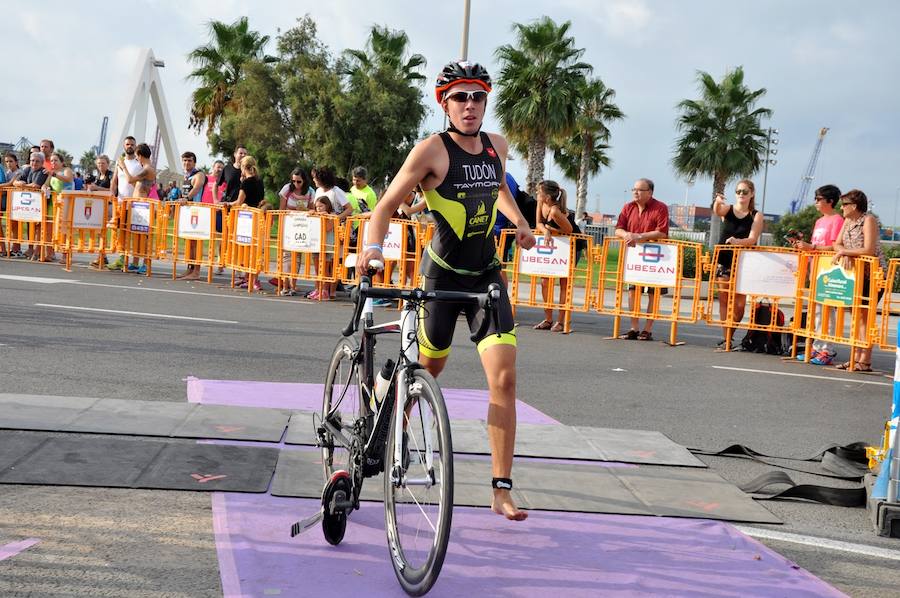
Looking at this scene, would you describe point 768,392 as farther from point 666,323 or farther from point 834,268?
point 666,323

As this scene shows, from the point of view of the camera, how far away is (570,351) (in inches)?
470

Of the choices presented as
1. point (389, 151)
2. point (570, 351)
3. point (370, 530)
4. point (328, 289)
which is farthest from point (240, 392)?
point (389, 151)

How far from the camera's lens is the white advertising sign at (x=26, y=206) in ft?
64.1

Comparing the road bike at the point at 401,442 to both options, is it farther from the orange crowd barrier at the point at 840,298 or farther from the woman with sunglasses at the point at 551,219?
the woman with sunglasses at the point at 551,219

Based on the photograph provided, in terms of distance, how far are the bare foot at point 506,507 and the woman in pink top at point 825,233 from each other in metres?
8.52

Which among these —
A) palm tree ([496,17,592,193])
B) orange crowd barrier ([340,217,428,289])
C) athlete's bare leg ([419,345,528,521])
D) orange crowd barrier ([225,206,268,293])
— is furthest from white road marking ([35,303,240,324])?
palm tree ([496,17,592,193])

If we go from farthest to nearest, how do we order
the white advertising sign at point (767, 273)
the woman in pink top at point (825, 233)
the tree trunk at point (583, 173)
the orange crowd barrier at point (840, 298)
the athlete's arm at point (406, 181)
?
the tree trunk at point (583, 173), the white advertising sign at point (767, 273), the woman in pink top at point (825, 233), the orange crowd barrier at point (840, 298), the athlete's arm at point (406, 181)

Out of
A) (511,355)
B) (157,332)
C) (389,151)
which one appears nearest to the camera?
(511,355)

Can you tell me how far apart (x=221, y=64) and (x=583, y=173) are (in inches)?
919

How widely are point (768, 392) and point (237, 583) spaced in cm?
701

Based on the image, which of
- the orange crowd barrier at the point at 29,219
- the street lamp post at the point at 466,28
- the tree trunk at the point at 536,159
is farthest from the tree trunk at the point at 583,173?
the orange crowd barrier at the point at 29,219

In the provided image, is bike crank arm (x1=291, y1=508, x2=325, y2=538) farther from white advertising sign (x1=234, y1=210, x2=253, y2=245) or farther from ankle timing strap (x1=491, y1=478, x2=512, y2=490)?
white advertising sign (x1=234, y1=210, x2=253, y2=245)

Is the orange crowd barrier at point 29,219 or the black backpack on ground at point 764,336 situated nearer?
the black backpack on ground at point 764,336

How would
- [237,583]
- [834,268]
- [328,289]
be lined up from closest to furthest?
1. [237,583]
2. [834,268]
3. [328,289]
